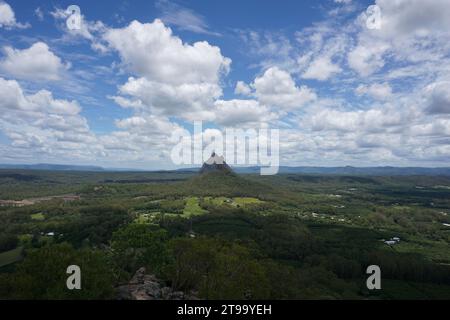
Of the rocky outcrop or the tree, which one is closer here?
the tree

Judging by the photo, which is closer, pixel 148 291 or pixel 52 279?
pixel 52 279

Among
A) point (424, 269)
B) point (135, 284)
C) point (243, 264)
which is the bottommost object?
point (424, 269)

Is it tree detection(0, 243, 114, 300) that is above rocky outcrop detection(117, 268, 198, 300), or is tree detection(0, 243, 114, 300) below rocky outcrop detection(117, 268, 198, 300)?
above

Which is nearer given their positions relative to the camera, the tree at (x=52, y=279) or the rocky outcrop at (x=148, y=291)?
the tree at (x=52, y=279)

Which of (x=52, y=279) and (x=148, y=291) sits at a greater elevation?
(x=52, y=279)

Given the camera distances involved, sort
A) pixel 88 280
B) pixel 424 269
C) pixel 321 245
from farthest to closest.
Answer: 1. pixel 321 245
2. pixel 424 269
3. pixel 88 280

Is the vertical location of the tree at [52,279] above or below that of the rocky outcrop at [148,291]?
above
